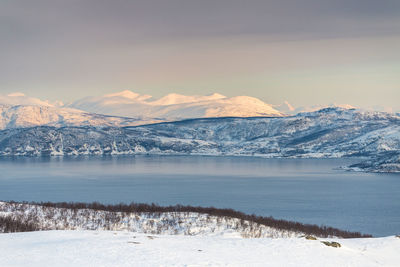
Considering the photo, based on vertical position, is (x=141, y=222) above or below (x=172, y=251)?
below

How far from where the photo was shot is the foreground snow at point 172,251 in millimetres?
21359

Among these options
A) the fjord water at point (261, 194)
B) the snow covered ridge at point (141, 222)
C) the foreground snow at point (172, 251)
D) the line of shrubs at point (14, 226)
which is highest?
the foreground snow at point (172, 251)

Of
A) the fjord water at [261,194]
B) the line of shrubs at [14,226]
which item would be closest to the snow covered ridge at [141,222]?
the line of shrubs at [14,226]

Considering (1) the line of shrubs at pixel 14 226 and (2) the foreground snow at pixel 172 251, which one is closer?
(2) the foreground snow at pixel 172 251

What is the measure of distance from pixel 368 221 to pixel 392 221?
4.94 metres

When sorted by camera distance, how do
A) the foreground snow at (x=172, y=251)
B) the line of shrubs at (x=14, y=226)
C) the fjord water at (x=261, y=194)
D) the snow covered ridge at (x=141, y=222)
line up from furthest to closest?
the fjord water at (x=261, y=194), the snow covered ridge at (x=141, y=222), the line of shrubs at (x=14, y=226), the foreground snow at (x=172, y=251)

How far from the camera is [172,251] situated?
23703mm

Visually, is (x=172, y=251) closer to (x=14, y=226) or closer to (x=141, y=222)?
(x=14, y=226)

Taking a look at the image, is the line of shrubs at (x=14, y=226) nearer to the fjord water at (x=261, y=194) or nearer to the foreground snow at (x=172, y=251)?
the foreground snow at (x=172, y=251)

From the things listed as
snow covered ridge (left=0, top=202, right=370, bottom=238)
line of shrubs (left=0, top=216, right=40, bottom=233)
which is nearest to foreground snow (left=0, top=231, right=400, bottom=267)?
line of shrubs (left=0, top=216, right=40, bottom=233)

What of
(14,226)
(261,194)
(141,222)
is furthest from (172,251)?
(261,194)

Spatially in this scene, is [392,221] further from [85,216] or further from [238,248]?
[238,248]

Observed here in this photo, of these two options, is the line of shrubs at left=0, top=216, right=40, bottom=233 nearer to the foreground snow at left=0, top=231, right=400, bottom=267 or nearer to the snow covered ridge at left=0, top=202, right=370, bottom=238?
the snow covered ridge at left=0, top=202, right=370, bottom=238

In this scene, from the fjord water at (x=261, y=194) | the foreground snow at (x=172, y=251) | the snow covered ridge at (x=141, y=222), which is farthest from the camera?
the fjord water at (x=261, y=194)
